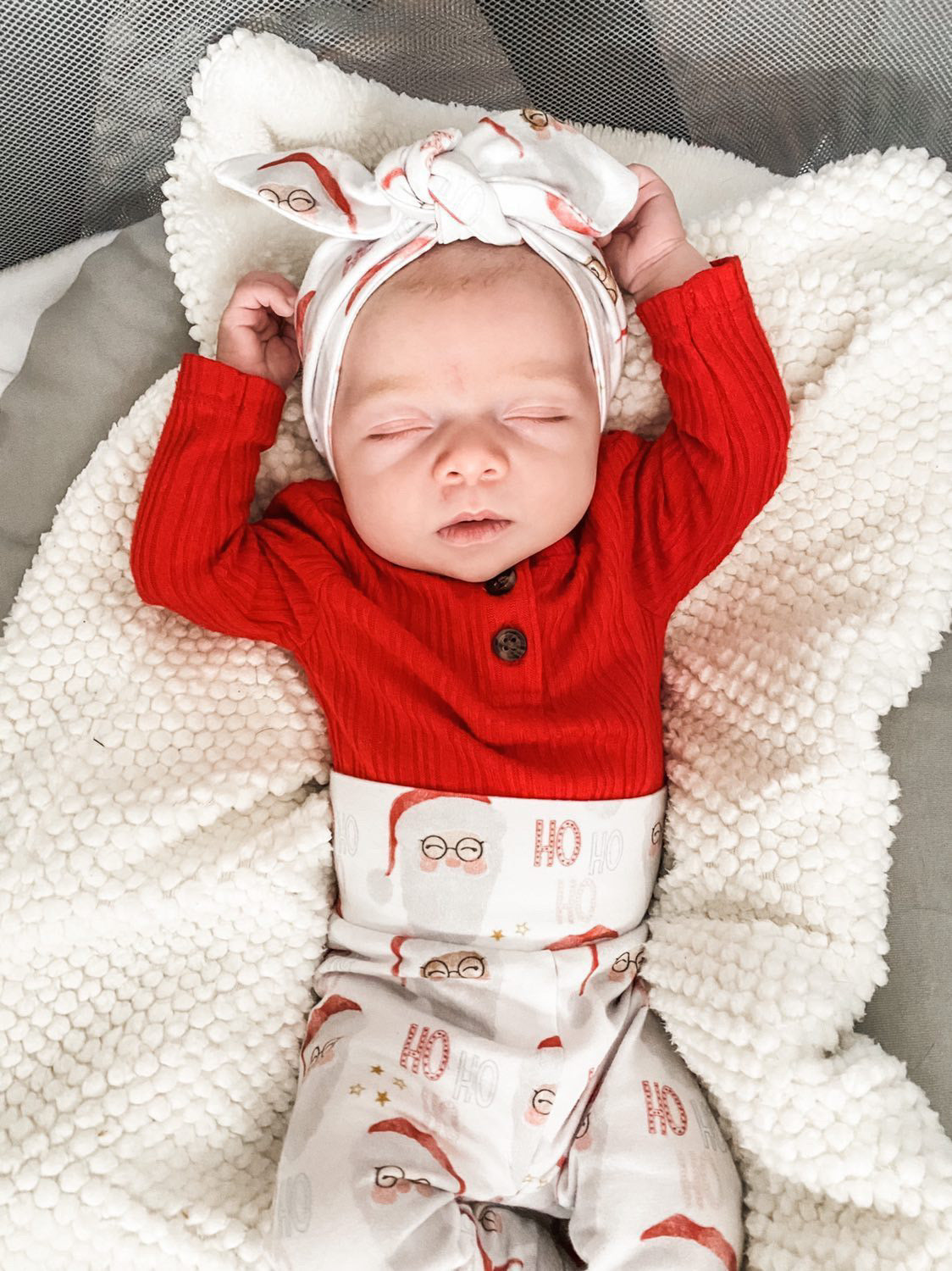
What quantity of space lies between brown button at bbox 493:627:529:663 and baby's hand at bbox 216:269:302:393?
0.36 meters

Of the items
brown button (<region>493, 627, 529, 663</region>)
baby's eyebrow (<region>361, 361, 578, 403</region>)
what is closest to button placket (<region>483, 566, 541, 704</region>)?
brown button (<region>493, 627, 529, 663</region>)

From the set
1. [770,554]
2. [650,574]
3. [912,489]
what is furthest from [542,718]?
[912,489]

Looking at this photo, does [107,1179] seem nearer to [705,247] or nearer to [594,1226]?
[594,1226]

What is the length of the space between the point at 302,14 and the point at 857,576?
0.80 meters

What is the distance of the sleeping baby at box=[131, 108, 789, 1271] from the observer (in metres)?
1.02

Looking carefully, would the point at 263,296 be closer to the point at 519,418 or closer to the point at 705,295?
the point at 519,418

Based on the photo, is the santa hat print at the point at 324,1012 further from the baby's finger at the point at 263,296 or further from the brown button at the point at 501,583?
the baby's finger at the point at 263,296

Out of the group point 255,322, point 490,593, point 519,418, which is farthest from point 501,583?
point 255,322

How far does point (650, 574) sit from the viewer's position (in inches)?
45.1

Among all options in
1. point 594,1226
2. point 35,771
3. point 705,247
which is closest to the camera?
point 594,1226

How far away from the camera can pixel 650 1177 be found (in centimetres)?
100

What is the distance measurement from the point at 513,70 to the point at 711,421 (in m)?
0.47

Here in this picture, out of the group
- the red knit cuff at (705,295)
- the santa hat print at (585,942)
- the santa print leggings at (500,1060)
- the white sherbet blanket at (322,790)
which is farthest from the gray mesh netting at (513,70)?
the santa hat print at (585,942)

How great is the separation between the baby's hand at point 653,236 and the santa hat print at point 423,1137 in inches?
33.0
